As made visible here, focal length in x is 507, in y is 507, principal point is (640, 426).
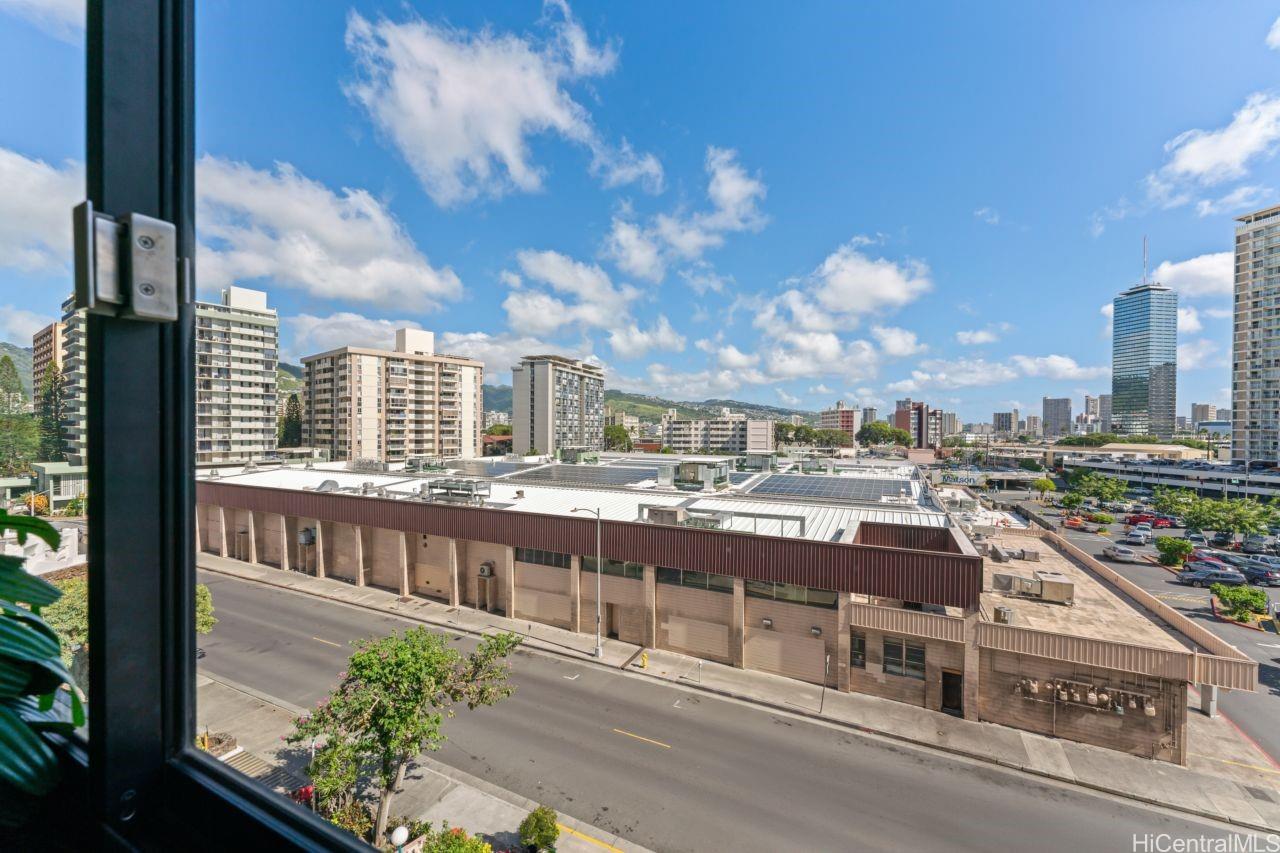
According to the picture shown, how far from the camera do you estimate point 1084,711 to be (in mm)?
13711

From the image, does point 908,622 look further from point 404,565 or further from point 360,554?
point 360,554

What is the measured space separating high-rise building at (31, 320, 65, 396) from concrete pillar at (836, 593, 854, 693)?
17.1 meters

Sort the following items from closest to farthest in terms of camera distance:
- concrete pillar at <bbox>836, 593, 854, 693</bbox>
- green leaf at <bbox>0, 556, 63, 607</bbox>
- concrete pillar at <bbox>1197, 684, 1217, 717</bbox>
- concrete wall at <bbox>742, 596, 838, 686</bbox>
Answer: green leaf at <bbox>0, 556, 63, 607</bbox> < concrete pillar at <bbox>1197, 684, 1217, 717</bbox> < concrete pillar at <bbox>836, 593, 854, 693</bbox> < concrete wall at <bbox>742, 596, 838, 686</bbox>

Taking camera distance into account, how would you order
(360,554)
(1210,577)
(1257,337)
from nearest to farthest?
1. (360,554)
2. (1210,577)
3. (1257,337)

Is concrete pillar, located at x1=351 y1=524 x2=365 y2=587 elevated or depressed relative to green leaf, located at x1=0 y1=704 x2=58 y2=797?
depressed

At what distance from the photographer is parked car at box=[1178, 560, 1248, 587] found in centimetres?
3097

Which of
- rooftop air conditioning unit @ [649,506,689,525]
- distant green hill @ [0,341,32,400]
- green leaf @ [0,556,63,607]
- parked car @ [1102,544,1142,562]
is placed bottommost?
parked car @ [1102,544,1142,562]

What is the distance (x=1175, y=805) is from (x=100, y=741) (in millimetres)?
18296

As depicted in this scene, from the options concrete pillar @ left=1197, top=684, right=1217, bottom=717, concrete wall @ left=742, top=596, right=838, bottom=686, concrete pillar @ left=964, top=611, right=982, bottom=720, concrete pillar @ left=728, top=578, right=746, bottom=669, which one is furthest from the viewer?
concrete pillar @ left=728, top=578, right=746, bottom=669

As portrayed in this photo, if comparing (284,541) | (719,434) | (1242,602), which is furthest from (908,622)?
(719,434)

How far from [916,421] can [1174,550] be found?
13770 cm

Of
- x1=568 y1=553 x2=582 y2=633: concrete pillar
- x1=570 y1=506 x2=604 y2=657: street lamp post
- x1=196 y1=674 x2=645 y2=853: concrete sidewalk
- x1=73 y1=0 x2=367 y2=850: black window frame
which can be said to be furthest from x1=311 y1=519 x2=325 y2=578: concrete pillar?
x1=73 y1=0 x2=367 y2=850: black window frame

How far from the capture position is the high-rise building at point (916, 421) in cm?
15962

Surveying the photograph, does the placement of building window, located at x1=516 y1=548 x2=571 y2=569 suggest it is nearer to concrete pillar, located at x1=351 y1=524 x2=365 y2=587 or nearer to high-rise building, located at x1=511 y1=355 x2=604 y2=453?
concrete pillar, located at x1=351 y1=524 x2=365 y2=587
